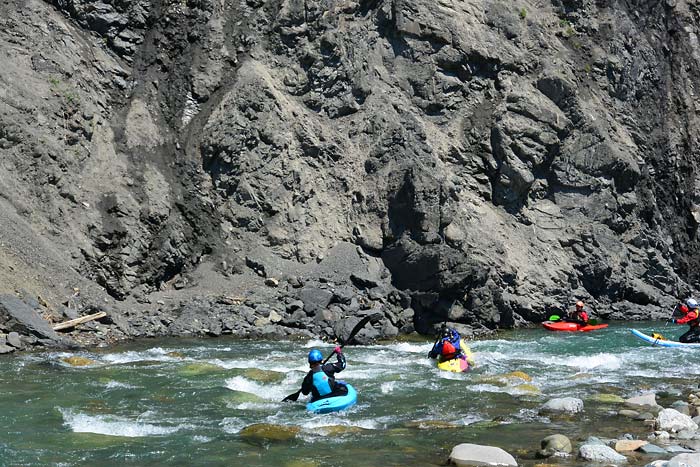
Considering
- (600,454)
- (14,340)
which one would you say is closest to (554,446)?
(600,454)

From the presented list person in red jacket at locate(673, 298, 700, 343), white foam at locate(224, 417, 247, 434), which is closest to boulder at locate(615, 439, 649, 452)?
white foam at locate(224, 417, 247, 434)

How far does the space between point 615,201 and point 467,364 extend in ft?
55.4

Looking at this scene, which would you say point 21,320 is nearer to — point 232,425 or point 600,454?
point 232,425

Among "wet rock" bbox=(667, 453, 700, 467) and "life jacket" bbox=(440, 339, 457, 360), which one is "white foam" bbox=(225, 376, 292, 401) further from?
"wet rock" bbox=(667, 453, 700, 467)

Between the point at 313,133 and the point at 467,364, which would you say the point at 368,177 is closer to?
the point at 313,133

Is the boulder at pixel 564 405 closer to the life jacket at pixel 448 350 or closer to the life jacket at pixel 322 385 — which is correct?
the life jacket at pixel 322 385

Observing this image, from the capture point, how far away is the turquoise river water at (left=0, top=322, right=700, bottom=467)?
33.6 feet

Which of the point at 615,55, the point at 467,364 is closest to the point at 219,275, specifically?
the point at 467,364

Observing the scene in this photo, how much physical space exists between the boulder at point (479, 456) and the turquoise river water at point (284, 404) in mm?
272

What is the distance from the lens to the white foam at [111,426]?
439 inches

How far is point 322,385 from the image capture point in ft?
43.3

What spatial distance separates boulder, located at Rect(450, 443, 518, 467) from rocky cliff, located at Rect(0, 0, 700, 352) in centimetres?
1220

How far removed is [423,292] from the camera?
24578 mm

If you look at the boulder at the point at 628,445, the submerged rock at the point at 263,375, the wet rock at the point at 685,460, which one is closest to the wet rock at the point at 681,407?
the boulder at the point at 628,445
